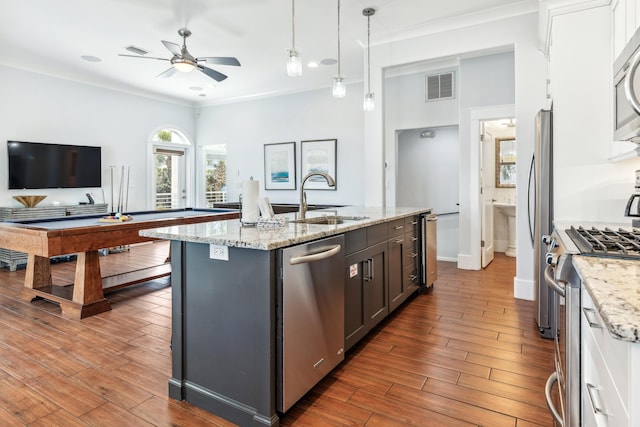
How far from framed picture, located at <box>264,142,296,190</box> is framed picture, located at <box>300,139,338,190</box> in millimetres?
262

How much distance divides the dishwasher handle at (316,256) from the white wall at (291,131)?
4.53 meters

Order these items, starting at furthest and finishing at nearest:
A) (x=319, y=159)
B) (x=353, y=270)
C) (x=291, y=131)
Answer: (x=291, y=131) < (x=319, y=159) < (x=353, y=270)

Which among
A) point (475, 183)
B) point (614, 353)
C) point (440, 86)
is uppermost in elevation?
point (440, 86)

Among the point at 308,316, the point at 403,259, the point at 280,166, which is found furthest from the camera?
the point at 280,166

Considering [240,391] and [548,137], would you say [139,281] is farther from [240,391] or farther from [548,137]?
[548,137]

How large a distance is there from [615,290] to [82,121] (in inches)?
301

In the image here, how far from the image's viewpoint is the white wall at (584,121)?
273 cm

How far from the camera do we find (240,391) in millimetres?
1821

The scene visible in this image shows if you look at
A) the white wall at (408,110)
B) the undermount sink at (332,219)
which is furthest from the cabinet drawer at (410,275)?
the white wall at (408,110)

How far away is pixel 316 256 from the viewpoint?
193 centimetres

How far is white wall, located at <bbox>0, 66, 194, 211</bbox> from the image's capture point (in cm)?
560

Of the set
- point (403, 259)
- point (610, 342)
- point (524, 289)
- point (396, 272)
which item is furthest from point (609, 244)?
point (524, 289)

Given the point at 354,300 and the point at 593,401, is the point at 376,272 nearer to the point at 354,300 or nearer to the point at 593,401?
the point at 354,300

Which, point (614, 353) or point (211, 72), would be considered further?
point (211, 72)
